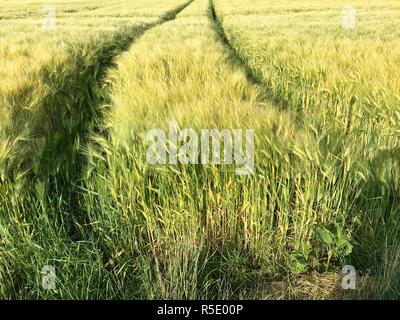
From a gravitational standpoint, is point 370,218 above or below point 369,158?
below

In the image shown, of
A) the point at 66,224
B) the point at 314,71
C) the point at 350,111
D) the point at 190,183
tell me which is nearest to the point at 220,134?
the point at 190,183

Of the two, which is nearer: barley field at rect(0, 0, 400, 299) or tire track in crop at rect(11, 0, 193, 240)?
barley field at rect(0, 0, 400, 299)

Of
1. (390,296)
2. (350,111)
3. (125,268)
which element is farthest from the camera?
(350,111)

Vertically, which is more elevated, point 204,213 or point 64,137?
point 64,137

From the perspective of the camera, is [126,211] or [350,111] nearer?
[126,211]

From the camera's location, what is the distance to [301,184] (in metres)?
2.04

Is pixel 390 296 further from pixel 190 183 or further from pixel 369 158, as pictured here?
pixel 190 183

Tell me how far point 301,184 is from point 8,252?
133cm

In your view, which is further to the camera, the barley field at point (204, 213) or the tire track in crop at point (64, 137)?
the tire track in crop at point (64, 137)

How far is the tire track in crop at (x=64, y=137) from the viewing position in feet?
6.86

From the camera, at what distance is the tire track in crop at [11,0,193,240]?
2.09m

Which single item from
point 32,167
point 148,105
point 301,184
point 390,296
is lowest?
point 390,296

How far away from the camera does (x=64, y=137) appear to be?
2.88m

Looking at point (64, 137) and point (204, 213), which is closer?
point (204, 213)
